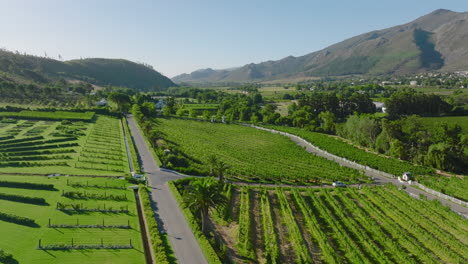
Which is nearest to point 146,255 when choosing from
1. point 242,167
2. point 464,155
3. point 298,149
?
point 242,167

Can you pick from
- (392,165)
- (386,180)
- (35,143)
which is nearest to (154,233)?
(35,143)

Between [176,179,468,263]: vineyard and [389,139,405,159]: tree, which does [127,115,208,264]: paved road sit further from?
[389,139,405,159]: tree

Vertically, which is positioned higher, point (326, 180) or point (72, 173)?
point (72, 173)

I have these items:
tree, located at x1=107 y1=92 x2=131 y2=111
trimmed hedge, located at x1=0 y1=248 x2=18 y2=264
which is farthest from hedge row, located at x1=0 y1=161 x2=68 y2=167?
tree, located at x1=107 y1=92 x2=131 y2=111

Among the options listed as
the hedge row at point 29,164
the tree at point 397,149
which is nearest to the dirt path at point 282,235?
the hedge row at point 29,164

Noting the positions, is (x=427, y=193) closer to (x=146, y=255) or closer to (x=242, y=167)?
(x=242, y=167)
